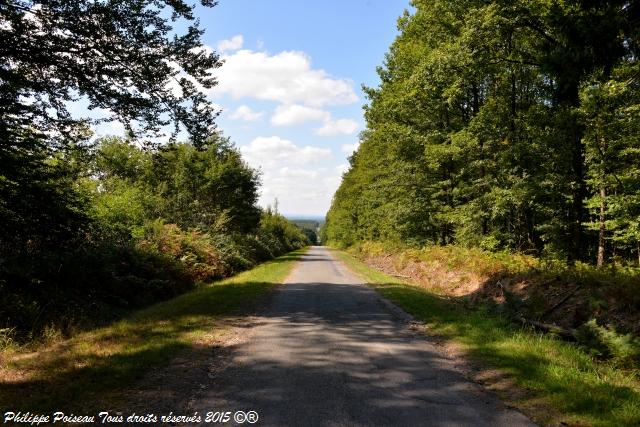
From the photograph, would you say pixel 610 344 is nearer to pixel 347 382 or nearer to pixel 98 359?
pixel 347 382

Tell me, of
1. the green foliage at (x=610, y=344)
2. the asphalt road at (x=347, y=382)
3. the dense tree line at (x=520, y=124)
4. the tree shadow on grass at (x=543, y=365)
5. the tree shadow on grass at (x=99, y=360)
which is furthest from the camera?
the dense tree line at (x=520, y=124)

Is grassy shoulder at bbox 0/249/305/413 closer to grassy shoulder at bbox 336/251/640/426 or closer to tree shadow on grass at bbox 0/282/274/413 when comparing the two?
tree shadow on grass at bbox 0/282/274/413

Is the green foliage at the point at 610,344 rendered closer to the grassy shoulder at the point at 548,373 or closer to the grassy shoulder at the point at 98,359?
the grassy shoulder at the point at 548,373

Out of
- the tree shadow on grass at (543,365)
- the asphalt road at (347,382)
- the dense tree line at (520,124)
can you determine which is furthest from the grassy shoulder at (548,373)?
the dense tree line at (520,124)

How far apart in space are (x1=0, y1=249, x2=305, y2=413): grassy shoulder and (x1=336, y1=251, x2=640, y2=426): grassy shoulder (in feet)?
16.8

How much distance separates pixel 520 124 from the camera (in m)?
18.4

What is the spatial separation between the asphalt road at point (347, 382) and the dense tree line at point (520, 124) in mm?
7458

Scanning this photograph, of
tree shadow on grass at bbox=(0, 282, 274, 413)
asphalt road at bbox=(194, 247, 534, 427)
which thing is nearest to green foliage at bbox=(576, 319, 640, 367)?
asphalt road at bbox=(194, 247, 534, 427)

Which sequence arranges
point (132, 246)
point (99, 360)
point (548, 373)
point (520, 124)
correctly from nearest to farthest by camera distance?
point (548, 373) < point (99, 360) < point (132, 246) < point (520, 124)

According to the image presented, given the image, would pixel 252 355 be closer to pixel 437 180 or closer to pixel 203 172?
pixel 437 180

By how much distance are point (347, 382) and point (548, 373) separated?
297cm

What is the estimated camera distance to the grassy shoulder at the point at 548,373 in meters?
4.93

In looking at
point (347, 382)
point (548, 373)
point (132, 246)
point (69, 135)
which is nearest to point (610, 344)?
point (548, 373)

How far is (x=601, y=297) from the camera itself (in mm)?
10398
